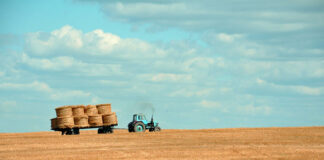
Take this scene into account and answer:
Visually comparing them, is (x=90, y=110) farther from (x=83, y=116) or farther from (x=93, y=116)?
(x=83, y=116)

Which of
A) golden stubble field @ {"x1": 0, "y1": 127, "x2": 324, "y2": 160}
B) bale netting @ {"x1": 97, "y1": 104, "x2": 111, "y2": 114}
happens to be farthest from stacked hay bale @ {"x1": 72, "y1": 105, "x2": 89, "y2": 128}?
golden stubble field @ {"x1": 0, "y1": 127, "x2": 324, "y2": 160}

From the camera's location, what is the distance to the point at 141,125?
158ft

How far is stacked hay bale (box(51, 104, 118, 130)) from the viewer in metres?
45.6

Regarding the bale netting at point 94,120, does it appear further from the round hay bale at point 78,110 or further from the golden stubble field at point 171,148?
the golden stubble field at point 171,148

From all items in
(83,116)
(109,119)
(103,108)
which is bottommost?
(109,119)

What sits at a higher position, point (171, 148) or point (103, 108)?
point (103, 108)

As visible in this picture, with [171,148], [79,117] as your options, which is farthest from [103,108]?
[171,148]

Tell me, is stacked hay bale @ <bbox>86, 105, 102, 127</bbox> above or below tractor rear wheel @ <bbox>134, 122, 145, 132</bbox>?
above

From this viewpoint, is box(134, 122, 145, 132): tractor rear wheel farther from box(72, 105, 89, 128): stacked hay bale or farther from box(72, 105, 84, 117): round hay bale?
box(72, 105, 84, 117): round hay bale

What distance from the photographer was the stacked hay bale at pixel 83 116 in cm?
4562

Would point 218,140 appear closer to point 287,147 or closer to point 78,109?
point 287,147

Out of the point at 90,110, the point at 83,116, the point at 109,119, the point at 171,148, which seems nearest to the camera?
the point at 171,148

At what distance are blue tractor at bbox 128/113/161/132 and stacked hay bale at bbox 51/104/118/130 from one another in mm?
1632

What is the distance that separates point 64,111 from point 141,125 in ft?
22.8
